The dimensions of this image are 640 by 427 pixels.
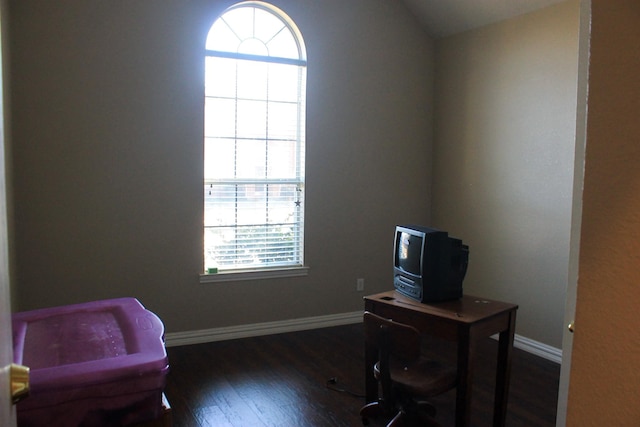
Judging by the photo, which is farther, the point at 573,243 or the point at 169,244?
the point at 169,244

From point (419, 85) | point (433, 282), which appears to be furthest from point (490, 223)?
point (433, 282)

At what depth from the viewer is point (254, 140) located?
173 inches

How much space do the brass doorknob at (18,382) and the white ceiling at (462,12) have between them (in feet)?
13.7

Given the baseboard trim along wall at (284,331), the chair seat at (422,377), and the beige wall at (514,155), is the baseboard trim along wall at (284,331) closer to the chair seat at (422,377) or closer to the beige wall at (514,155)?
the beige wall at (514,155)

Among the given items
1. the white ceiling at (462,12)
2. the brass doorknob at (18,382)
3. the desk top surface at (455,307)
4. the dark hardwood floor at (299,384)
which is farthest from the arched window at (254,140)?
the brass doorknob at (18,382)

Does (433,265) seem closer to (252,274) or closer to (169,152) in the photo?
(252,274)

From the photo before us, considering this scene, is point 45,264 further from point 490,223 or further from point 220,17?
point 490,223

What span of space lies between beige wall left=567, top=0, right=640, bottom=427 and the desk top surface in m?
1.78

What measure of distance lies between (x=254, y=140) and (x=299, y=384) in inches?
80.9

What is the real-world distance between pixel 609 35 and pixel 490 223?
3.95m

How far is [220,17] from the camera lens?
13.8ft

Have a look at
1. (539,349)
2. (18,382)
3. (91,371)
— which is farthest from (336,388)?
(18,382)

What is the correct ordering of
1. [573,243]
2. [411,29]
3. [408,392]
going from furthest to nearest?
[411,29] < [408,392] < [573,243]

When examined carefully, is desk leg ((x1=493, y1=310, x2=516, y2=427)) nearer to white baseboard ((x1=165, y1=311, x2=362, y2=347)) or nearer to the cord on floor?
the cord on floor
